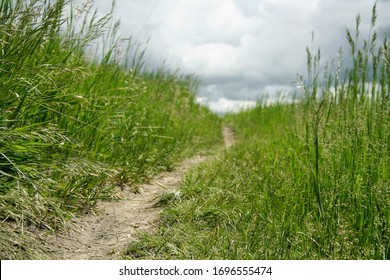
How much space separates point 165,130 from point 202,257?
3.90 metres

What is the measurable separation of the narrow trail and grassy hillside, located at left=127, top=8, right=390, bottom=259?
7.8 inches

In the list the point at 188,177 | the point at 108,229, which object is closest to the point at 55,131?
the point at 108,229

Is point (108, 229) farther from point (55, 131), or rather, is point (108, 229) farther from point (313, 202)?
point (313, 202)

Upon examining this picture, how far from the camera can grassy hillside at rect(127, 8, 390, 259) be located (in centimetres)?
302

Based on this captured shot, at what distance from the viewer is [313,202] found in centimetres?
352

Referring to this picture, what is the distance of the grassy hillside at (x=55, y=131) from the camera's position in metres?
3.19

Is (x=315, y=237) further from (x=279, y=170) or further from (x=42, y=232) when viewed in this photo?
(x=42, y=232)

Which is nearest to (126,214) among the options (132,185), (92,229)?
(92,229)

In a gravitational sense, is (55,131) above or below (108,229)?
above

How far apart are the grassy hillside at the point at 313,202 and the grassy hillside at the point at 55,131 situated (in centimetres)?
72

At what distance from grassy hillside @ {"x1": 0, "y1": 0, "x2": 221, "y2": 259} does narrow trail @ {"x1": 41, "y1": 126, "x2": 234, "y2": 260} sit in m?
0.12

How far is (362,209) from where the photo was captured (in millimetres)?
3217

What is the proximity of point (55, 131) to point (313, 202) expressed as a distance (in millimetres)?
1944

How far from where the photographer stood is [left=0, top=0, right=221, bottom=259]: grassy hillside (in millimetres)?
3191
